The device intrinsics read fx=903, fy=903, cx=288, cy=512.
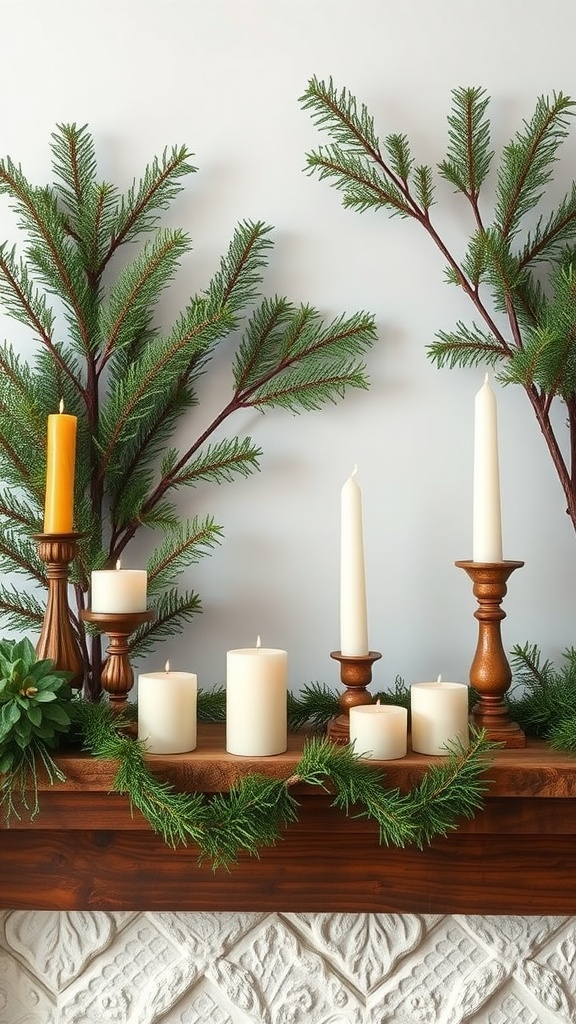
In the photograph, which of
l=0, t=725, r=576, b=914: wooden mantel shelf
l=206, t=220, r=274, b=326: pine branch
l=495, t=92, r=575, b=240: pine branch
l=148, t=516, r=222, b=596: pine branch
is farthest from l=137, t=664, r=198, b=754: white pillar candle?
l=495, t=92, r=575, b=240: pine branch

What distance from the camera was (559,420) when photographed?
36.8 inches

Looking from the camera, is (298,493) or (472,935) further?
(298,493)

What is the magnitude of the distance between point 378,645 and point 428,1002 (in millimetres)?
331

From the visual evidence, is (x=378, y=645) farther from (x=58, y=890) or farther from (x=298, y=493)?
(x=58, y=890)

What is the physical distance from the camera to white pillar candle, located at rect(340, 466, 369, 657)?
821 mm

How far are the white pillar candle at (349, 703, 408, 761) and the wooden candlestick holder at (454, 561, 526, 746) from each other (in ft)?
0.33

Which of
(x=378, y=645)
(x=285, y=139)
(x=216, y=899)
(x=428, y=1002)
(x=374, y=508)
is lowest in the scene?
(x=428, y=1002)

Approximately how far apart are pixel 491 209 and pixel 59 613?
594 mm

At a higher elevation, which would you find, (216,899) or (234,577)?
(234,577)

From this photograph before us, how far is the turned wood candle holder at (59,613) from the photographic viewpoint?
813mm

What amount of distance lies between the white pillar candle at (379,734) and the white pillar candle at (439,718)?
3 cm

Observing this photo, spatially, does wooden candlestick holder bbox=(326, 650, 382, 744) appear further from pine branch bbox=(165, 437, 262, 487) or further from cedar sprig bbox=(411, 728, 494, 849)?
pine branch bbox=(165, 437, 262, 487)

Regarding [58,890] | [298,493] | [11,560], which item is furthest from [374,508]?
[58,890]

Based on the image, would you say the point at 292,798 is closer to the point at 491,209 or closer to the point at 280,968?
the point at 280,968
